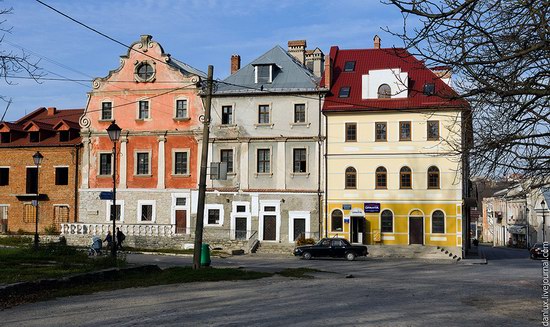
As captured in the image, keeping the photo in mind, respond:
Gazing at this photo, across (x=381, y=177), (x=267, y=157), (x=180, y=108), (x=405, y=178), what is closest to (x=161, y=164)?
(x=180, y=108)

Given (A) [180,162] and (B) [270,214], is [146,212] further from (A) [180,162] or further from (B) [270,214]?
(B) [270,214]

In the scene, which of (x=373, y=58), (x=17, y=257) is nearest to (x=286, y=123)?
(x=373, y=58)

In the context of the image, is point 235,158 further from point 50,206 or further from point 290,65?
point 50,206

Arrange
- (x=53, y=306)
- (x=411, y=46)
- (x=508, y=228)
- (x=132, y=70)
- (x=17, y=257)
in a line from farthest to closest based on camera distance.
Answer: (x=508, y=228) → (x=132, y=70) → (x=17, y=257) → (x=53, y=306) → (x=411, y=46)

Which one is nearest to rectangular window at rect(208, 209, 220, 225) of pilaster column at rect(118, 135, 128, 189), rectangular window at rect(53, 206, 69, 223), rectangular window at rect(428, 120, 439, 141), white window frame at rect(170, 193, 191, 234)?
white window frame at rect(170, 193, 191, 234)

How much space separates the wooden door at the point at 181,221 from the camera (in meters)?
47.0

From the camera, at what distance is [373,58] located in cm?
4853

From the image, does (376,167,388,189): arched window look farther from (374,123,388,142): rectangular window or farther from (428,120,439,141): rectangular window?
(428,120,439,141): rectangular window

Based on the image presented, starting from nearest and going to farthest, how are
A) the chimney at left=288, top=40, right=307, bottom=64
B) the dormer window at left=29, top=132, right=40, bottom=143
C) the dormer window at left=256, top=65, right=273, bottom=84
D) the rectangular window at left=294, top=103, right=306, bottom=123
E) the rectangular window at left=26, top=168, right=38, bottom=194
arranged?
the rectangular window at left=294, top=103, right=306, bottom=123 → the dormer window at left=256, top=65, right=273, bottom=84 → the rectangular window at left=26, top=168, right=38, bottom=194 → the dormer window at left=29, top=132, right=40, bottom=143 → the chimney at left=288, top=40, right=307, bottom=64

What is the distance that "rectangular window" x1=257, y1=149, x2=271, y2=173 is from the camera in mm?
46438

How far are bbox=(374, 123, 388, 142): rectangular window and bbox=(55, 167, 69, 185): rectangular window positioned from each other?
2457 cm

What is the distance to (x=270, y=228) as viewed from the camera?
45750mm

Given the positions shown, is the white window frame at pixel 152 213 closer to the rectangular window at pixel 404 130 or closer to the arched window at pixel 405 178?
the arched window at pixel 405 178

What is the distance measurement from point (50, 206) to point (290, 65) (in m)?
22.0
